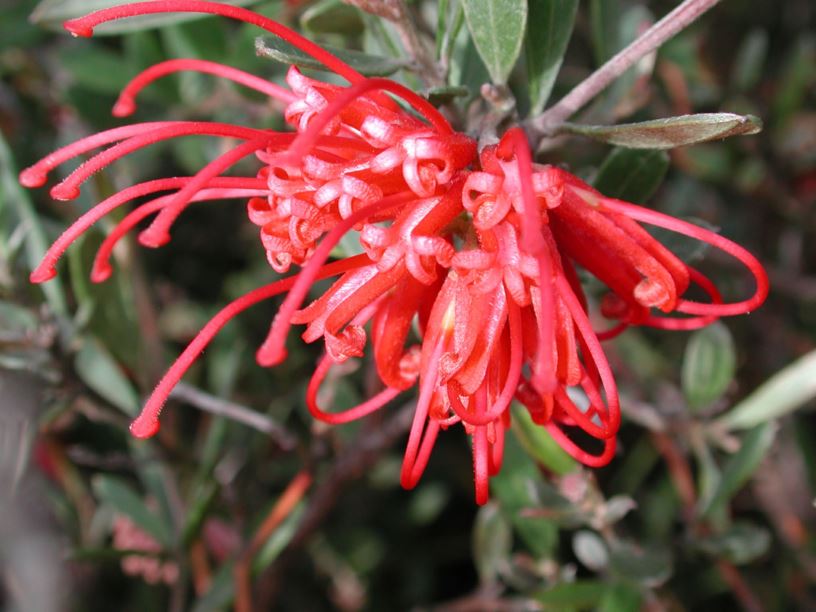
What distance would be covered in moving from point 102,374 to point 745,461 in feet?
2.88

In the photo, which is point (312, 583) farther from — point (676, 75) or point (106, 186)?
point (676, 75)

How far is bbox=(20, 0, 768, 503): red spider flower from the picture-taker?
0.74 metres

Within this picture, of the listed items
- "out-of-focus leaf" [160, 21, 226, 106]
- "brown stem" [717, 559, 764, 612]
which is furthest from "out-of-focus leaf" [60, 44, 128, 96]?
"brown stem" [717, 559, 764, 612]

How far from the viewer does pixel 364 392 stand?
59.0 inches

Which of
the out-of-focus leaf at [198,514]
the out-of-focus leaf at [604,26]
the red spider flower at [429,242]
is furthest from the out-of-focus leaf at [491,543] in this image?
the out-of-focus leaf at [604,26]

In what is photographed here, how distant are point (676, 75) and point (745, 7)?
16.0 inches

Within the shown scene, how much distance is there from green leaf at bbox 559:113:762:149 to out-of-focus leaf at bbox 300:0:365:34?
1.08ft

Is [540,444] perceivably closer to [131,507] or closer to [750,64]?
[131,507]

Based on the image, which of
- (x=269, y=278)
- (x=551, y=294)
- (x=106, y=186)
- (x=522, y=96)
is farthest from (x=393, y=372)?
(x=269, y=278)

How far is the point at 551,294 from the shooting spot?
2.27ft

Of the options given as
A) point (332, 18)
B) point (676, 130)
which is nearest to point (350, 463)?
point (332, 18)

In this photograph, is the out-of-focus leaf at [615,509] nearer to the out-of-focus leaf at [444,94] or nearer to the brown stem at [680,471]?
the brown stem at [680,471]

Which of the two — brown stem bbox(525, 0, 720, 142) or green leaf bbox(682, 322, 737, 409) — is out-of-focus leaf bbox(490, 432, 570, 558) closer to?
green leaf bbox(682, 322, 737, 409)

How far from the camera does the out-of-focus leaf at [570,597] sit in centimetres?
113
